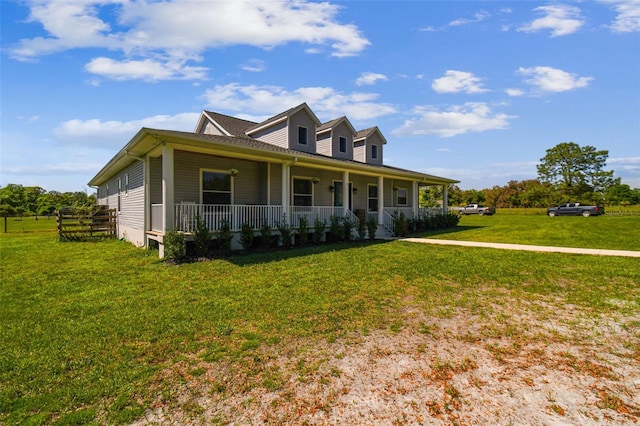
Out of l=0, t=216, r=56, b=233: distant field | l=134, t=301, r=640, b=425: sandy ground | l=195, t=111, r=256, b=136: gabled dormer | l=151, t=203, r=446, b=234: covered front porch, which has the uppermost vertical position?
l=195, t=111, r=256, b=136: gabled dormer

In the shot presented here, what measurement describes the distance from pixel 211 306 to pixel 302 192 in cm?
940

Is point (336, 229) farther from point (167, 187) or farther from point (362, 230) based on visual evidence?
point (167, 187)

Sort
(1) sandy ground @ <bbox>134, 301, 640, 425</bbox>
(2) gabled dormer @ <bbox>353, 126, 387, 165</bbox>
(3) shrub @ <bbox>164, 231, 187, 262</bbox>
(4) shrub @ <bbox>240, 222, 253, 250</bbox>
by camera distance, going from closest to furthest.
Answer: (1) sandy ground @ <bbox>134, 301, 640, 425</bbox> < (3) shrub @ <bbox>164, 231, 187, 262</bbox> < (4) shrub @ <bbox>240, 222, 253, 250</bbox> < (2) gabled dormer @ <bbox>353, 126, 387, 165</bbox>

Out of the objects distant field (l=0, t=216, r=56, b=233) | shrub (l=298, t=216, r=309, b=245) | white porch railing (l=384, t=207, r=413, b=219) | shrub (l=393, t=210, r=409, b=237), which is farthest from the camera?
distant field (l=0, t=216, r=56, b=233)

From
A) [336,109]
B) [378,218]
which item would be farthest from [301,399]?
[336,109]

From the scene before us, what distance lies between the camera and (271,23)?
26.8 ft

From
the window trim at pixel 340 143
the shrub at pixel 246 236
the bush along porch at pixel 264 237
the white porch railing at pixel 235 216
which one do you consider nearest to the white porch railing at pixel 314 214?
the white porch railing at pixel 235 216

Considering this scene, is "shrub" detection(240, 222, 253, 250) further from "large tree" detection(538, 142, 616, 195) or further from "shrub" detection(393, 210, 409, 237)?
"large tree" detection(538, 142, 616, 195)

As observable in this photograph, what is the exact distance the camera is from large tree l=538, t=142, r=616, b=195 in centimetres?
4078

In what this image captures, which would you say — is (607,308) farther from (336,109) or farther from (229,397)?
(336,109)

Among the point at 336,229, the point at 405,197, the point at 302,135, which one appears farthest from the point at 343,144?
the point at 336,229

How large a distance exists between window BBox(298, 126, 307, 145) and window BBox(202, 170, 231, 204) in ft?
15.9

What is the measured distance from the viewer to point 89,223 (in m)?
14.0

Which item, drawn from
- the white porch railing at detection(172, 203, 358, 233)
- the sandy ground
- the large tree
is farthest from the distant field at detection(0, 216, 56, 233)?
the large tree
